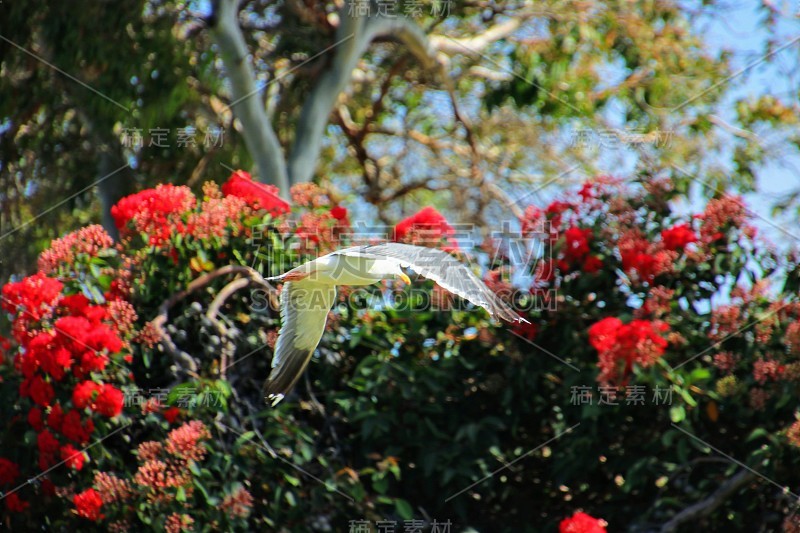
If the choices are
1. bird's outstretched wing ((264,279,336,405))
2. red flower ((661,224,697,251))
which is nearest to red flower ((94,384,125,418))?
bird's outstretched wing ((264,279,336,405))

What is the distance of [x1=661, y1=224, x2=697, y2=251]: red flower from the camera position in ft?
13.3

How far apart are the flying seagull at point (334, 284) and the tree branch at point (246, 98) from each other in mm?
2230

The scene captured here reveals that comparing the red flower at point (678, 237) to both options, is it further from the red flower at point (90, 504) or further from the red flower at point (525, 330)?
the red flower at point (90, 504)

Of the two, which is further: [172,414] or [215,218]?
[215,218]

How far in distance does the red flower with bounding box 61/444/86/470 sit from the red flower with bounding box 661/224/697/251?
7.54 ft

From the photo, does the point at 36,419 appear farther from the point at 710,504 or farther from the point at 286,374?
the point at 710,504

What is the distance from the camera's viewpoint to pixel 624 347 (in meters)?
3.63

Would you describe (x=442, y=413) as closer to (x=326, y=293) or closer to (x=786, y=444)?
(x=326, y=293)

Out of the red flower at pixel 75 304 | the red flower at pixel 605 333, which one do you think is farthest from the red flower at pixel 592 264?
the red flower at pixel 75 304

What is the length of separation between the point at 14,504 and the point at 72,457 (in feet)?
1.08

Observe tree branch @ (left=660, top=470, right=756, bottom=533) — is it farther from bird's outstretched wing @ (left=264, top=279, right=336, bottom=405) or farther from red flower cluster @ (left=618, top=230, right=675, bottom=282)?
bird's outstretched wing @ (left=264, top=279, right=336, bottom=405)

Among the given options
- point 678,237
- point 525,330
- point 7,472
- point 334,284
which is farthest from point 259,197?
point 678,237

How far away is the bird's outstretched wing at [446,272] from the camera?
2826 mm

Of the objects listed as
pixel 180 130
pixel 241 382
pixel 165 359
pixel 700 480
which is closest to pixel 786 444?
pixel 700 480
